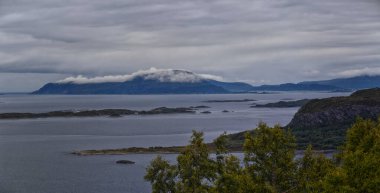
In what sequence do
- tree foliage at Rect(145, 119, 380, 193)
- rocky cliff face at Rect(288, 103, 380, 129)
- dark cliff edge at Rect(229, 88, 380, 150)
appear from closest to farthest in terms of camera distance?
tree foliage at Rect(145, 119, 380, 193) < dark cliff edge at Rect(229, 88, 380, 150) < rocky cliff face at Rect(288, 103, 380, 129)

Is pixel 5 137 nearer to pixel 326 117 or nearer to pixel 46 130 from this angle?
pixel 46 130

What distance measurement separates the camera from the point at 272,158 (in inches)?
1067

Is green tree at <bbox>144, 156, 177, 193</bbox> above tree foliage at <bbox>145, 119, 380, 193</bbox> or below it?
below

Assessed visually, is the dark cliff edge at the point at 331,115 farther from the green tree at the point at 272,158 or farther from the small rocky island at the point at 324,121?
the green tree at the point at 272,158

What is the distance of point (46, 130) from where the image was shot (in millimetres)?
184500

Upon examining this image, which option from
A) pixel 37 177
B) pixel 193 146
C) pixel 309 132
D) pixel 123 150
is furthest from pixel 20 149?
pixel 193 146

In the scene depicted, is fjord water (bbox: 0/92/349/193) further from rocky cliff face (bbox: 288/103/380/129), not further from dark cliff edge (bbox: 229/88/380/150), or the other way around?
rocky cliff face (bbox: 288/103/380/129)

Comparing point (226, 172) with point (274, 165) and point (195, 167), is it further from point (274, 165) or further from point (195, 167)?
point (274, 165)

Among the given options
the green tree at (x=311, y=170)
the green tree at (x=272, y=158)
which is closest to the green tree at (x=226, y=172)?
the green tree at (x=272, y=158)

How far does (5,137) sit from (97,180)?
294ft

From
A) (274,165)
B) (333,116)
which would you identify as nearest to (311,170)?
(274,165)

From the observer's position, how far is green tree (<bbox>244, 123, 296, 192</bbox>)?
26.9 meters

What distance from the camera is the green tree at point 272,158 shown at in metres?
26.9

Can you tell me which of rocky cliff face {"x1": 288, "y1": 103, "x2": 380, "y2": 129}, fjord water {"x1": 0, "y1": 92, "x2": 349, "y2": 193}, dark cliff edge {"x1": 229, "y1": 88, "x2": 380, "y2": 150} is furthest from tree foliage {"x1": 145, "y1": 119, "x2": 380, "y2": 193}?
rocky cliff face {"x1": 288, "y1": 103, "x2": 380, "y2": 129}
